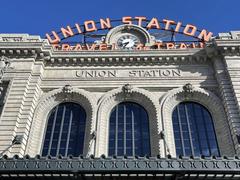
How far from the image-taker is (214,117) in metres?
23.2

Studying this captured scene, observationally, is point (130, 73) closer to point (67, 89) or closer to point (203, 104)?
point (67, 89)

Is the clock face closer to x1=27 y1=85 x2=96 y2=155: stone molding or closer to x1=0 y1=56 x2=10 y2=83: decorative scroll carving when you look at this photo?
x1=27 y1=85 x2=96 y2=155: stone molding

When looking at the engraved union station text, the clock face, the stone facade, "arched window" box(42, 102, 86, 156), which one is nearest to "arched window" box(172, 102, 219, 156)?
the stone facade

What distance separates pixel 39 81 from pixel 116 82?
5.84 m

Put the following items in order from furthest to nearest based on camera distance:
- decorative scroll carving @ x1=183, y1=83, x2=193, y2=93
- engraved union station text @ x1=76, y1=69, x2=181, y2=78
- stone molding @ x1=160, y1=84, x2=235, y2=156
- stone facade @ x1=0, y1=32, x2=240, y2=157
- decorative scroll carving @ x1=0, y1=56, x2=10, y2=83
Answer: engraved union station text @ x1=76, y1=69, x2=181, y2=78 < decorative scroll carving @ x1=0, y1=56, x2=10, y2=83 < decorative scroll carving @ x1=183, y1=83, x2=193, y2=93 < stone facade @ x1=0, y1=32, x2=240, y2=157 < stone molding @ x1=160, y1=84, x2=235, y2=156

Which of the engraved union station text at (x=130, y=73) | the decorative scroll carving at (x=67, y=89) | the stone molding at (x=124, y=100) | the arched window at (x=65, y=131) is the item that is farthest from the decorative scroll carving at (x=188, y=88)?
the decorative scroll carving at (x=67, y=89)

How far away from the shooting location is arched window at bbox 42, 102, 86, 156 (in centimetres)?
2205

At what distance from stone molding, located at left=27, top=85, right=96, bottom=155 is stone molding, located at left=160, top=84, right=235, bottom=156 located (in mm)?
5114

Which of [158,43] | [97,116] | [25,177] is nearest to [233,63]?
[158,43]

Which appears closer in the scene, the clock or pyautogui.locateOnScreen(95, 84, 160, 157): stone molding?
pyautogui.locateOnScreen(95, 84, 160, 157): stone molding

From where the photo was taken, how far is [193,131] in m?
22.8

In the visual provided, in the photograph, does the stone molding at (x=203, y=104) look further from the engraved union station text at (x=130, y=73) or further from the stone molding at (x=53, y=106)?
the stone molding at (x=53, y=106)

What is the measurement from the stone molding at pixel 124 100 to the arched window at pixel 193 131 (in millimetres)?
1522

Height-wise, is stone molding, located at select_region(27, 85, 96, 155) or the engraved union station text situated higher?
the engraved union station text
